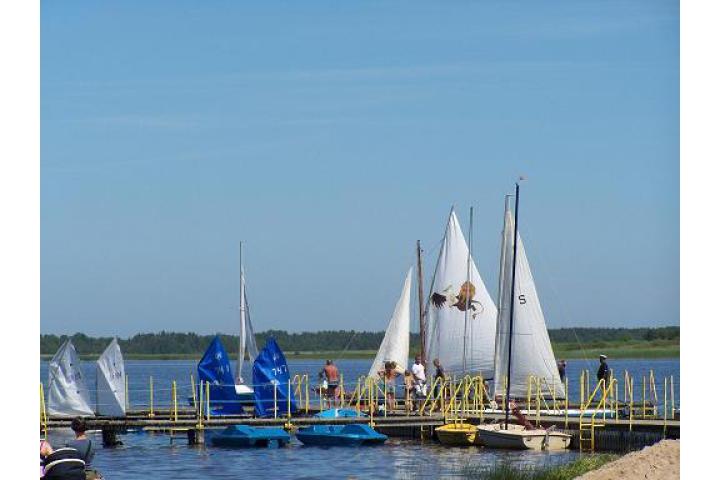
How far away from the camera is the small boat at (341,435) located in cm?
3083

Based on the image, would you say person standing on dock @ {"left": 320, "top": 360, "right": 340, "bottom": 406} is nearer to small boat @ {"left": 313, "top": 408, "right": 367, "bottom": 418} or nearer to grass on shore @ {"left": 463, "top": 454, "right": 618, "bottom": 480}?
small boat @ {"left": 313, "top": 408, "right": 367, "bottom": 418}

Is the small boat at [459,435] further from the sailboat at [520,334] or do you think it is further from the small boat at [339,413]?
the sailboat at [520,334]

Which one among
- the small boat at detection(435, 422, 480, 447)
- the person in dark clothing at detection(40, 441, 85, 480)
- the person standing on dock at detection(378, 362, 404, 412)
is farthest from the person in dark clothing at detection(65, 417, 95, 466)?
the person standing on dock at detection(378, 362, 404, 412)

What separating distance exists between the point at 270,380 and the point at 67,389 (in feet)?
18.6

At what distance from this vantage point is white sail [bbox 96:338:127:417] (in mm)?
34938

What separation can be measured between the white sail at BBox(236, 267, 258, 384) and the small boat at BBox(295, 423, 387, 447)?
994 cm

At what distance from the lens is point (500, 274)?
119ft

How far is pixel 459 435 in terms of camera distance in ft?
98.8

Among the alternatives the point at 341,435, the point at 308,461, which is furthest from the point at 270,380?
the point at 308,461

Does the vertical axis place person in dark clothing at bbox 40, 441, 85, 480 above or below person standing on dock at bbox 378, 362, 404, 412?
above

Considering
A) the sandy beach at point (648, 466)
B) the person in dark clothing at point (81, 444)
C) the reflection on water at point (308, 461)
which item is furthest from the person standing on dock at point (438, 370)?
the person in dark clothing at point (81, 444)

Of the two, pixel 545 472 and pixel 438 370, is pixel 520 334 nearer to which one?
pixel 438 370
